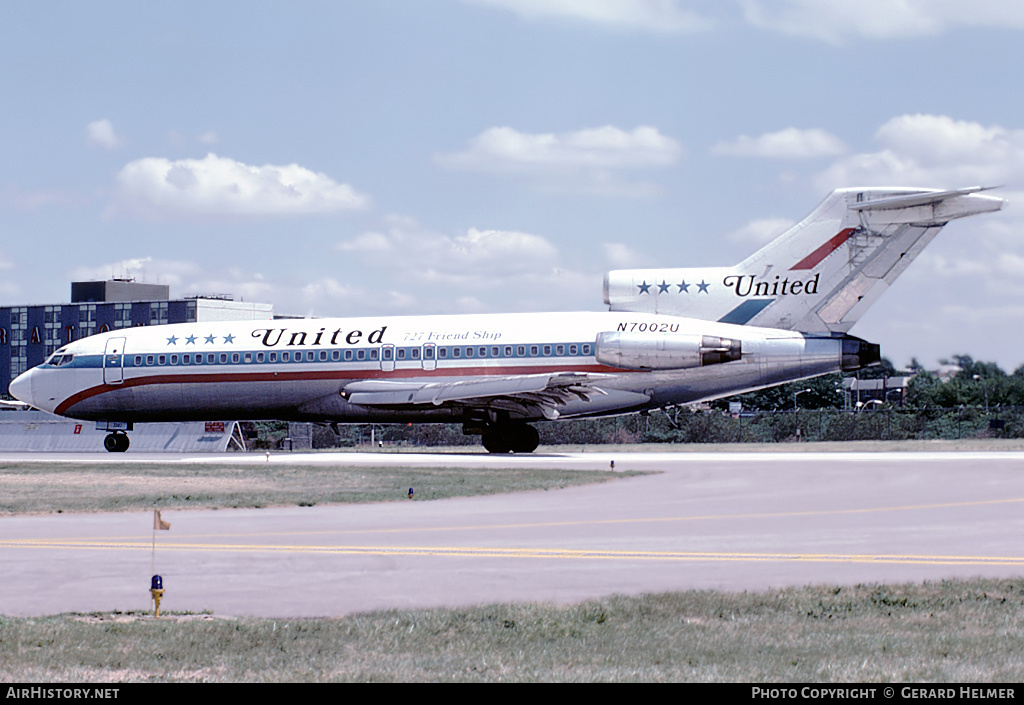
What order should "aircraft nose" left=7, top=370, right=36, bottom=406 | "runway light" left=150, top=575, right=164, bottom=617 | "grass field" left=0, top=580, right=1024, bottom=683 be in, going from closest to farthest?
"grass field" left=0, top=580, right=1024, bottom=683, "runway light" left=150, top=575, right=164, bottom=617, "aircraft nose" left=7, top=370, right=36, bottom=406

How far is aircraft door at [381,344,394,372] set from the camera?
1563 inches

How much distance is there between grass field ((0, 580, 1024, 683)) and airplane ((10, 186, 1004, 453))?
1017 inches

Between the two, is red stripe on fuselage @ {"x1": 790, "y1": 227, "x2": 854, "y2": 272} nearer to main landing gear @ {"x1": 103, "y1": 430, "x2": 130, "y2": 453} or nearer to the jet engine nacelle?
the jet engine nacelle

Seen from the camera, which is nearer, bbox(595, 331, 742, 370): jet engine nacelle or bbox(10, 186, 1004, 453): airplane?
bbox(595, 331, 742, 370): jet engine nacelle

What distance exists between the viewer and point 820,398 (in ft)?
397

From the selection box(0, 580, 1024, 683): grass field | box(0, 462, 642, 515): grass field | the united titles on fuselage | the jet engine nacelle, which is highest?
the united titles on fuselage

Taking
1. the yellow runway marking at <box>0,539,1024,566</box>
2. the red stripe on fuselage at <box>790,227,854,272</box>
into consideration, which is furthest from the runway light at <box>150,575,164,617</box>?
the red stripe on fuselage at <box>790,227,854,272</box>

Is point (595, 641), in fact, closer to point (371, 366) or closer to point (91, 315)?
point (371, 366)

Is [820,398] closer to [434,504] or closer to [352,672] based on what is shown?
[434,504]

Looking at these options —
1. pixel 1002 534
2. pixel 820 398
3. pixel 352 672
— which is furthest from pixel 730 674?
pixel 820 398

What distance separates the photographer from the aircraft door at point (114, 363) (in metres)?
42.3

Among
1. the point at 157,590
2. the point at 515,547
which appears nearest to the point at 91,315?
the point at 515,547

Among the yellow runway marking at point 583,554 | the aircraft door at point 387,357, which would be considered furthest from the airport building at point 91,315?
the yellow runway marking at point 583,554

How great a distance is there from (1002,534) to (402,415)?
A: 1031 inches
